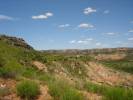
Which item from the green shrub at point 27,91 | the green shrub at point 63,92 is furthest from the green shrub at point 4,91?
the green shrub at point 63,92

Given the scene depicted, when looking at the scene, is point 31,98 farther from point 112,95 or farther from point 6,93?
point 112,95

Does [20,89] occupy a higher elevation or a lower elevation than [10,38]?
lower

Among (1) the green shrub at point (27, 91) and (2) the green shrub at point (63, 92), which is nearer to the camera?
(2) the green shrub at point (63, 92)

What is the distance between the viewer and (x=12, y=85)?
11516mm

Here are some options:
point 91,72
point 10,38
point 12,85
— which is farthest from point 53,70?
point 12,85

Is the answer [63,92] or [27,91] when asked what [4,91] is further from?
[63,92]

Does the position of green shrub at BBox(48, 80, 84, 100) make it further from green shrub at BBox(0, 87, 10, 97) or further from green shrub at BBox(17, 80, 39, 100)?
green shrub at BBox(0, 87, 10, 97)

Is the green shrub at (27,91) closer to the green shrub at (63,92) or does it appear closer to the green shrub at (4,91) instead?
the green shrub at (4,91)

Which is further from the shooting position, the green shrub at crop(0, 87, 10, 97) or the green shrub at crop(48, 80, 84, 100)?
the green shrub at crop(0, 87, 10, 97)

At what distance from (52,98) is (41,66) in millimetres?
23002

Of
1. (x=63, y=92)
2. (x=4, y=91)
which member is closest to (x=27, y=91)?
(x=4, y=91)

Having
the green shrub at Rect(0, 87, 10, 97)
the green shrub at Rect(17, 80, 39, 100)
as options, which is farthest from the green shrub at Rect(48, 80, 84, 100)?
the green shrub at Rect(0, 87, 10, 97)

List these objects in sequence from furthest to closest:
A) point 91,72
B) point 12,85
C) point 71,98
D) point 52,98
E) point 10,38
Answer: point 91,72, point 10,38, point 12,85, point 52,98, point 71,98

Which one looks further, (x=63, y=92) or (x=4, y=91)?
(x=4, y=91)
